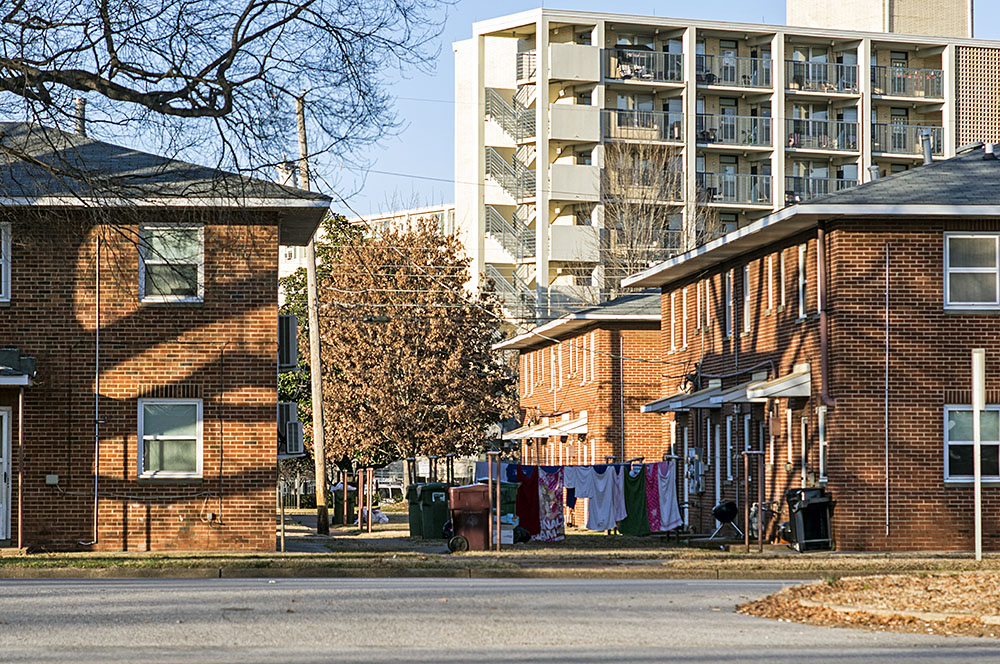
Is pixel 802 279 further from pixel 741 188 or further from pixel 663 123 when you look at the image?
pixel 741 188

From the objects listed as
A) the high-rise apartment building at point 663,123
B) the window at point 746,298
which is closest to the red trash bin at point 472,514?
the window at point 746,298

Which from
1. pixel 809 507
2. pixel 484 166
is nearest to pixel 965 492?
pixel 809 507

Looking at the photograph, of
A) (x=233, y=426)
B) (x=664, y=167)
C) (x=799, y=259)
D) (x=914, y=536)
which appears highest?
(x=664, y=167)

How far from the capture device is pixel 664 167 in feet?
222

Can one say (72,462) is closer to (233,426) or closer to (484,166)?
(233,426)

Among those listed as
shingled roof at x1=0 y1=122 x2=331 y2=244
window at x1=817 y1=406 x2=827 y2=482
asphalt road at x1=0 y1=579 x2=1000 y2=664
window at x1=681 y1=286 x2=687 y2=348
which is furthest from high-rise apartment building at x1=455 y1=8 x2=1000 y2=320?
asphalt road at x1=0 y1=579 x2=1000 y2=664

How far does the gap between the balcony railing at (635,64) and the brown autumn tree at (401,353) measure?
14.6 meters

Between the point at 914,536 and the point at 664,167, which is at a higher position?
the point at 664,167

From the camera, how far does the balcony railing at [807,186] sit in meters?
71.8

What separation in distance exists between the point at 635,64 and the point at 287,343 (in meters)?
43.8

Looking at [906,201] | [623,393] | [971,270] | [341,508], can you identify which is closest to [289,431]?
[906,201]

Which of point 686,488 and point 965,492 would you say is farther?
point 686,488

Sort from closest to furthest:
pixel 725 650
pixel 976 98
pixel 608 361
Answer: pixel 725 650 < pixel 608 361 < pixel 976 98

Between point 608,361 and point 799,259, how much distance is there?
647 inches
